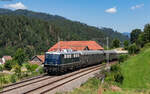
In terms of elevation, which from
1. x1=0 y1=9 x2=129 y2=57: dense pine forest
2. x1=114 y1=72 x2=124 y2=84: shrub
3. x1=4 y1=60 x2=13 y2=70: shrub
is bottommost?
x1=4 y1=60 x2=13 y2=70: shrub

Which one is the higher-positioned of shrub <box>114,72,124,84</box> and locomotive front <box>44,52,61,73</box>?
locomotive front <box>44,52,61,73</box>

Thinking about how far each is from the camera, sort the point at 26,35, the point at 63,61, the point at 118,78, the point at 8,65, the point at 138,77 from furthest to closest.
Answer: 1. the point at 26,35
2. the point at 8,65
3. the point at 138,77
4. the point at 63,61
5. the point at 118,78

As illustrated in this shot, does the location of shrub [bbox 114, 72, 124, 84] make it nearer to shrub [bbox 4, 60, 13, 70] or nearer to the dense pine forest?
shrub [bbox 4, 60, 13, 70]

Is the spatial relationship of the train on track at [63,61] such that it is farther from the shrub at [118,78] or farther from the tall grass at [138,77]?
the tall grass at [138,77]

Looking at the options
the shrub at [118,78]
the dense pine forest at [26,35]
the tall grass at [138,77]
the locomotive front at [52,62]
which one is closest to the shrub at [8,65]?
the dense pine forest at [26,35]

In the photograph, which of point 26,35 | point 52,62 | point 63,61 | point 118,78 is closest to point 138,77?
point 118,78

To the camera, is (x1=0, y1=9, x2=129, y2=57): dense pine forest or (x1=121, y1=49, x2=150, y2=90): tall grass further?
(x1=0, y1=9, x2=129, y2=57): dense pine forest

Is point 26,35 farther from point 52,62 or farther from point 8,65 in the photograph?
point 52,62

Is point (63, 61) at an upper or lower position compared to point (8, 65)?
upper

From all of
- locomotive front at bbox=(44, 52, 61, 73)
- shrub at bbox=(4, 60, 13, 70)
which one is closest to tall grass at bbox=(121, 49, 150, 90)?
locomotive front at bbox=(44, 52, 61, 73)

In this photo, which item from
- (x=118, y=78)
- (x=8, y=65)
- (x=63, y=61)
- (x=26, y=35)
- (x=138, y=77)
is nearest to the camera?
(x=118, y=78)

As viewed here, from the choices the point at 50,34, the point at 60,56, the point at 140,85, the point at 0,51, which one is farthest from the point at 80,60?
the point at 50,34

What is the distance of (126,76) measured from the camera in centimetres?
2733

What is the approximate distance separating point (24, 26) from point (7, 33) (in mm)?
18042
